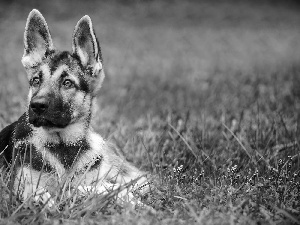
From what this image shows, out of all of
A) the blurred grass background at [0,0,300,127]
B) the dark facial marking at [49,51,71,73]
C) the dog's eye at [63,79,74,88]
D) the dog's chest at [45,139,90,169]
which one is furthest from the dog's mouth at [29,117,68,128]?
the blurred grass background at [0,0,300,127]

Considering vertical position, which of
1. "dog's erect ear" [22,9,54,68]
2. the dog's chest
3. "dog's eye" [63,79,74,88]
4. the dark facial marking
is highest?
"dog's erect ear" [22,9,54,68]

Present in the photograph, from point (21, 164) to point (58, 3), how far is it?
19.0 m

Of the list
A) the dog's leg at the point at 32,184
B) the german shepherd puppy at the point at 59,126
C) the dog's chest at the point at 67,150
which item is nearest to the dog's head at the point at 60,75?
the german shepherd puppy at the point at 59,126

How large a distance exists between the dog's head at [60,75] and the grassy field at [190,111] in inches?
28.0

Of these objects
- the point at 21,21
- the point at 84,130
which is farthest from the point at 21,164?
the point at 21,21

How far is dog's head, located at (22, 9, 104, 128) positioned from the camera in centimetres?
408

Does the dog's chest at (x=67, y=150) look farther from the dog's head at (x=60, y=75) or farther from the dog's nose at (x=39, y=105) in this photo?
the dog's nose at (x=39, y=105)

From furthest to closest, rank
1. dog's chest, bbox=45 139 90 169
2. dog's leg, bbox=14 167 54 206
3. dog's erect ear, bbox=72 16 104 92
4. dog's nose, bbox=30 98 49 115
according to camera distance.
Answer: dog's erect ear, bbox=72 16 104 92, dog's chest, bbox=45 139 90 169, dog's nose, bbox=30 98 49 115, dog's leg, bbox=14 167 54 206

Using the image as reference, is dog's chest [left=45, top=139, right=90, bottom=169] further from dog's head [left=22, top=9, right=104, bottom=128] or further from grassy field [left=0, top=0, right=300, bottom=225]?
grassy field [left=0, top=0, right=300, bottom=225]

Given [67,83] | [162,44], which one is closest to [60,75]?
[67,83]

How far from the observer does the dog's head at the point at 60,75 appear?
4078 mm

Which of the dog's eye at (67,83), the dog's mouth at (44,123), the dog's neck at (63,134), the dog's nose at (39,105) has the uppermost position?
the dog's eye at (67,83)

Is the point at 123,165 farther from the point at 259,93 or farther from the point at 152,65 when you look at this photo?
the point at 152,65

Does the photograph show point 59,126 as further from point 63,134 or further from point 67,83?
point 67,83
